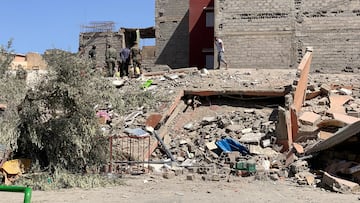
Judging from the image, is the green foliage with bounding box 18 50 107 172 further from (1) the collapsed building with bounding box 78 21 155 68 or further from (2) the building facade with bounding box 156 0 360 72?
(1) the collapsed building with bounding box 78 21 155 68

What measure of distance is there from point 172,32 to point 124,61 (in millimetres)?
11360

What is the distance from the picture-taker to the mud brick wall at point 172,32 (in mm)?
30625

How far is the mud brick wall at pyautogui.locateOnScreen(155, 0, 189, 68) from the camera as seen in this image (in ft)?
100

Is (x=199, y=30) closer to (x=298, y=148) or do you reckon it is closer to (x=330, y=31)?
(x=330, y=31)

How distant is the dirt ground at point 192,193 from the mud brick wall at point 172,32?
20.3 metres

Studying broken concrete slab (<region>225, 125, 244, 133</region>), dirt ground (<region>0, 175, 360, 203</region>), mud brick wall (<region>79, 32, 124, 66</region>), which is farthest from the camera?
mud brick wall (<region>79, 32, 124, 66</region>)

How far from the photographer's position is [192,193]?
9.12 m

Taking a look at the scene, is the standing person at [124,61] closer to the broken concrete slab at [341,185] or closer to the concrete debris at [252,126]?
the concrete debris at [252,126]

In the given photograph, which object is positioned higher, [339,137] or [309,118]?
[309,118]

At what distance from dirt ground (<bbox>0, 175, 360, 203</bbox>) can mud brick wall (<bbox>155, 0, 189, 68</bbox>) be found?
20.3m

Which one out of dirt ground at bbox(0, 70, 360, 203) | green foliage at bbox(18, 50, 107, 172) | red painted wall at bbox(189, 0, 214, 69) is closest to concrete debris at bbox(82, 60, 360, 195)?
dirt ground at bbox(0, 70, 360, 203)

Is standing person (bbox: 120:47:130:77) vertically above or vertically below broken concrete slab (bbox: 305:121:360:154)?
above

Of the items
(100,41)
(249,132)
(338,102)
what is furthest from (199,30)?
(249,132)

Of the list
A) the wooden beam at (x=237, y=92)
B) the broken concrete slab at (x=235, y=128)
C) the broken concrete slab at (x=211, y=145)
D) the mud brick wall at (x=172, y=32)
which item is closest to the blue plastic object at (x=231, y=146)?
the broken concrete slab at (x=211, y=145)
